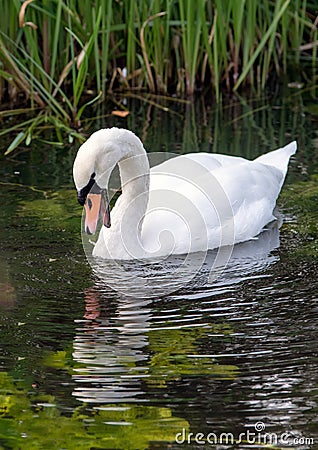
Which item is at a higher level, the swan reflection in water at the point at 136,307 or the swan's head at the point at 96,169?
the swan's head at the point at 96,169

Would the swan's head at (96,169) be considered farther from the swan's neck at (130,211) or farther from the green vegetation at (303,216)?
the green vegetation at (303,216)

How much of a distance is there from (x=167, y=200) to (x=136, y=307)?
1.02 meters

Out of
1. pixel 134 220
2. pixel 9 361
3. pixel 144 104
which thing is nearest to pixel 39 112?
pixel 144 104

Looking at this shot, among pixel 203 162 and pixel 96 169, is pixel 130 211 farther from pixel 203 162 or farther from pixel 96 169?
pixel 203 162

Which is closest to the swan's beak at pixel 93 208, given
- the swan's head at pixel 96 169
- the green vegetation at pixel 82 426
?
the swan's head at pixel 96 169

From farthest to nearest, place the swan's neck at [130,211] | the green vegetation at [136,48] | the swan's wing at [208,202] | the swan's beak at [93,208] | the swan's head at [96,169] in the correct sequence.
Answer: the green vegetation at [136,48] < the swan's wing at [208,202] < the swan's neck at [130,211] < the swan's beak at [93,208] < the swan's head at [96,169]

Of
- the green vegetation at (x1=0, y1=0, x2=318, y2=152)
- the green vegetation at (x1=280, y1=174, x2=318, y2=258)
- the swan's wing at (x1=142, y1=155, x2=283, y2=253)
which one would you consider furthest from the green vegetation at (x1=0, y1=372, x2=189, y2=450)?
the green vegetation at (x1=0, y1=0, x2=318, y2=152)

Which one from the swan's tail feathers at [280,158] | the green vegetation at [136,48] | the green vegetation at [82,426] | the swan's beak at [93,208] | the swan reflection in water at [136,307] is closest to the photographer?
the green vegetation at [82,426]

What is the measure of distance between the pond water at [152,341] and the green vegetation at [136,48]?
1.27 m

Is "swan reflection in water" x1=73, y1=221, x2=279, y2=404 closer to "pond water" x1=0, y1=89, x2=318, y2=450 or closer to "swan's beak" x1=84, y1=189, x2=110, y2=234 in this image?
"pond water" x1=0, y1=89, x2=318, y2=450

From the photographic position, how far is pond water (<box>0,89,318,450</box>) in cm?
391

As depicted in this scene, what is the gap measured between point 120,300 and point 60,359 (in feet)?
2.39

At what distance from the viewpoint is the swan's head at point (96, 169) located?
17.0ft

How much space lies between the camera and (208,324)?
190 inches
